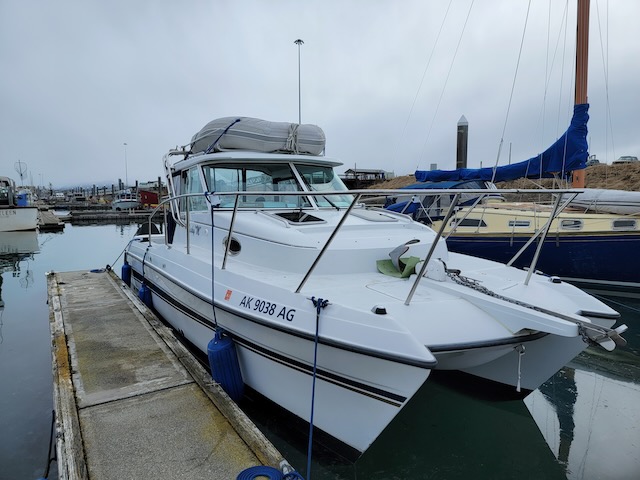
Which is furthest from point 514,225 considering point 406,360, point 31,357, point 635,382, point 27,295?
point 27,295

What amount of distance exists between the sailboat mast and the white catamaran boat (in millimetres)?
7440

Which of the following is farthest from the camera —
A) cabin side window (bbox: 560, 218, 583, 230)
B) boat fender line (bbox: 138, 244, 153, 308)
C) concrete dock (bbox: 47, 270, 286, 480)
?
cabin side window (bbox: 560, 218, 583, 230)

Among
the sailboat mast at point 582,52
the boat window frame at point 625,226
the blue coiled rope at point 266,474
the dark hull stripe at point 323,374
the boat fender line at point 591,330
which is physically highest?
the sailboat mast at point 582,52

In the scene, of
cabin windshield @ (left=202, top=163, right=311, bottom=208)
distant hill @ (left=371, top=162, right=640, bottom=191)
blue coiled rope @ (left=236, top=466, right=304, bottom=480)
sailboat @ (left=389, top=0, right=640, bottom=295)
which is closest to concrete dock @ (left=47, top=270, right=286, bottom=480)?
blue coiled rope @ (left=236, top=466, right=304, bottom=480)

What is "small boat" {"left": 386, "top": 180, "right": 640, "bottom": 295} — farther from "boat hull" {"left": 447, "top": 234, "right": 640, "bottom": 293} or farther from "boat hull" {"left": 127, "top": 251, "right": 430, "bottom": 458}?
"boat hull" {"left": 127, "top": 251, "right": 430, "bottom": 458}

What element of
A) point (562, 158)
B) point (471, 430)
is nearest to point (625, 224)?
point (562, 158)

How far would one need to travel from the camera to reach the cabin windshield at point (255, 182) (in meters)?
5.06

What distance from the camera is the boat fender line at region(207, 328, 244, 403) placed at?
3.71m

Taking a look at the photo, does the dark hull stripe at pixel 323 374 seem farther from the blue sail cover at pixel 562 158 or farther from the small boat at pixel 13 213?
the small boat at pixel 13 213

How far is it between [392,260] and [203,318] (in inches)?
83.6

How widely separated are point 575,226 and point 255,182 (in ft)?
25.1

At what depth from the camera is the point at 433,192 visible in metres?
2.66

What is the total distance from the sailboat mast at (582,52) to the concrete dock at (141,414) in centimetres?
975

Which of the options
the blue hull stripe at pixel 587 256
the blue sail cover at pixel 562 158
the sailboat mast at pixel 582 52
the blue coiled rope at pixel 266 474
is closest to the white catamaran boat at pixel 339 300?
the blue coiled rope at pixel 266 474
